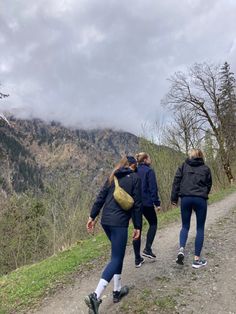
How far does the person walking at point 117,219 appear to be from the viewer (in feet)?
19.4

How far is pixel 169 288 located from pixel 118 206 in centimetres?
164

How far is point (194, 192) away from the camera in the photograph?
Answer: 725 centimetres

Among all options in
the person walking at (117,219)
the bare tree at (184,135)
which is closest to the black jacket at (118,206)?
the person walking at (117,219)

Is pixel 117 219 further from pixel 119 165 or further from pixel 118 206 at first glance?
pixel 119 165

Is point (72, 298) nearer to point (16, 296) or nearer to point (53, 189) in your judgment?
point (16, 296)

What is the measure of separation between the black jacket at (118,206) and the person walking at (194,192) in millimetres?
1448

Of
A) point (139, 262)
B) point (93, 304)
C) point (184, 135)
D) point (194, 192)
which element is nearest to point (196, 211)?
point (194, 192)

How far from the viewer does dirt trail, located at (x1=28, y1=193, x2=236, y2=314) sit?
5.95 m

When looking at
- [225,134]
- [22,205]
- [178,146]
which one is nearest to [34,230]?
[22,205]

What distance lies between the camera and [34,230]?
20625 millimetres

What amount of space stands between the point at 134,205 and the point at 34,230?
15.4 m

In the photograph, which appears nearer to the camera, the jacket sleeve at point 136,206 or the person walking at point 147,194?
the jacket sleeve at point 136,206

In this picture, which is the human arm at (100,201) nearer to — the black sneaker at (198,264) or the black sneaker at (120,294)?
the black sneaker at (120,294)

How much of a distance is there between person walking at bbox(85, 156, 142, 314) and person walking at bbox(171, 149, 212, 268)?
1.41m
